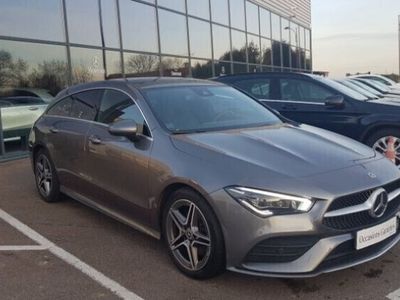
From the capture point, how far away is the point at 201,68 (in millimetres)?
17328

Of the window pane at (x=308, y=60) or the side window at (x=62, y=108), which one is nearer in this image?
the side window at (x=62, y=108)

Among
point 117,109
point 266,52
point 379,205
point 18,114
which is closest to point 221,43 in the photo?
point 266,52

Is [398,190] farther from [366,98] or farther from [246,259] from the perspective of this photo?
[366,98]

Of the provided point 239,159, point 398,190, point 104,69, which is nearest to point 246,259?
point 239,159

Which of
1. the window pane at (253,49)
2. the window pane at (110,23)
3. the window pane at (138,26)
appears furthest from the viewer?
the window pane at (253,49)

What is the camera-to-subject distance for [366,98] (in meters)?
7.92

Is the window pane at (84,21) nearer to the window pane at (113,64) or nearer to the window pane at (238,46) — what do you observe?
the window pane at (113,64)

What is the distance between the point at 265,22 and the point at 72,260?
69.7ft

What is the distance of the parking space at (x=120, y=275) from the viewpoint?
359 centimetres

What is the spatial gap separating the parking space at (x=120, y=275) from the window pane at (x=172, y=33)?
10.7 meters

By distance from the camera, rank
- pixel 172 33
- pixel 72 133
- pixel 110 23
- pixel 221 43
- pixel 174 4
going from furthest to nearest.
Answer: pixel 221 43 → pixel 174 4 → pixel 172 33 → pixel 110 23 → pixel 72 133

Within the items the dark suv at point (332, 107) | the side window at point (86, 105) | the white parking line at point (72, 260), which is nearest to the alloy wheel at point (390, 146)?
the dark suv at point (332, 107)

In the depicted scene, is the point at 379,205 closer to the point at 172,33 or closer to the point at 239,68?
the point at 172,33

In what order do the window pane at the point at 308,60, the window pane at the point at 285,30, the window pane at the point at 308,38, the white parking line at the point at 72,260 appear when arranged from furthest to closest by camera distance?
the window pane at the point at 308,38 → the window pane at the point at 308,60 → the window pane at the point at 285,30 → the white parking line at the point at 72,260
